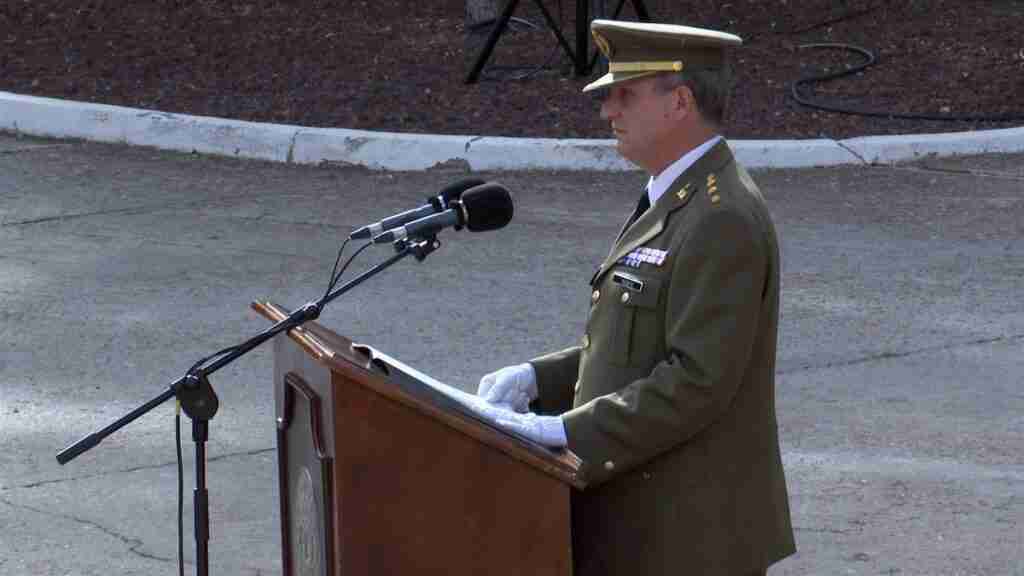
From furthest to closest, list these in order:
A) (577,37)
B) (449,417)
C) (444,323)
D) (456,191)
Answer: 1. (577,37)
2. (444,323)
3. (456,191)
4. (449,417)

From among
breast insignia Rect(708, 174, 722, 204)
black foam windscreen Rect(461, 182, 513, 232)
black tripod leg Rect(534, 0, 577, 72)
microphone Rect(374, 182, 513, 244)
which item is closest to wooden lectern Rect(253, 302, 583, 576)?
microphone Rect(374, 182, 513, 244)

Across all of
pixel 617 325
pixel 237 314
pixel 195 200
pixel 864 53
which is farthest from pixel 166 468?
pixel 864 53

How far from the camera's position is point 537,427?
9.89ft

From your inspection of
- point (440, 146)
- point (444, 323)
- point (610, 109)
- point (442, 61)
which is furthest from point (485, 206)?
point (442, 61)

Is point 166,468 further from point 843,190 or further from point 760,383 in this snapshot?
point 843,190

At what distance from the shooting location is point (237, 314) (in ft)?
24.9

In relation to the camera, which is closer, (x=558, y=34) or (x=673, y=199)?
(x=673, y=199)

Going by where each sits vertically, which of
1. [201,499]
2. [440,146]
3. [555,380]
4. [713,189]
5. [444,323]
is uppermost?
[713,189]

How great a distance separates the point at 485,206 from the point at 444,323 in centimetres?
433

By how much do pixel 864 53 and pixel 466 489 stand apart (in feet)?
35.8

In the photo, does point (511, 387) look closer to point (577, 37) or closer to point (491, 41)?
point (491, 41)

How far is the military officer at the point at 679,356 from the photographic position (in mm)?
2996

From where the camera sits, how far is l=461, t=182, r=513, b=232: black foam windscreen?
3.16 metres

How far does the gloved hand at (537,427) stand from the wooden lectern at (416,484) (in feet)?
0.16
